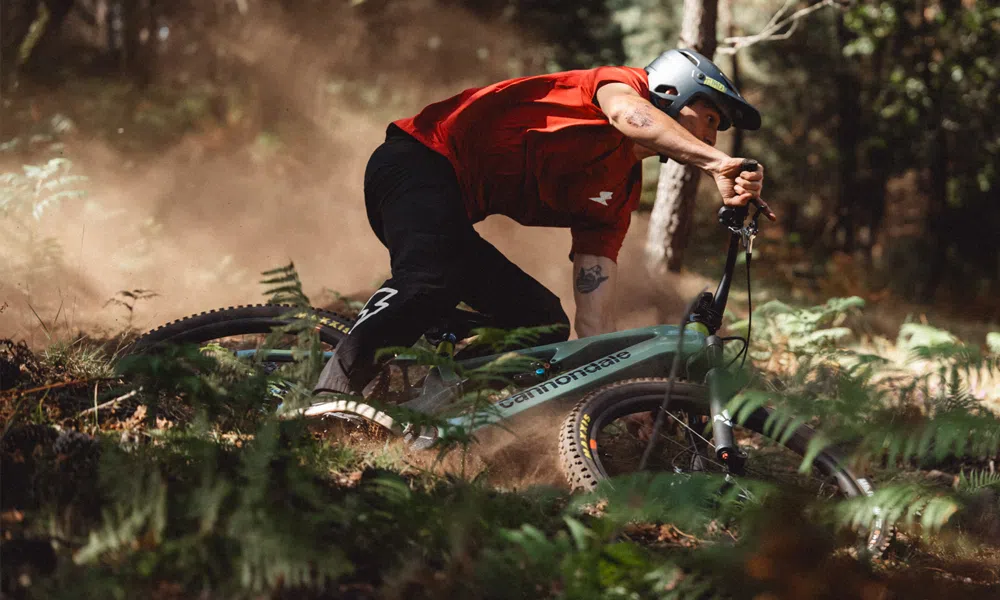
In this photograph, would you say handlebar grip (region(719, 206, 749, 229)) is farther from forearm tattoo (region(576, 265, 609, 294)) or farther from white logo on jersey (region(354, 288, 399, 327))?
white logo on jersey (region(354, 288, 399, 327))

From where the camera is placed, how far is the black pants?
11.3 feet

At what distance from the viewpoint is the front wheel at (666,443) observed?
3.31 metres

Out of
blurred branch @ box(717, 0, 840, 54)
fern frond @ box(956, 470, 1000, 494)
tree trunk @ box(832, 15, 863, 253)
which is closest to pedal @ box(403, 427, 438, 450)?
fern frond @ box(956, 470, 1000, 494)

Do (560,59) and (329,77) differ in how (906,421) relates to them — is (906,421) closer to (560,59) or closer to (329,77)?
(560,59)

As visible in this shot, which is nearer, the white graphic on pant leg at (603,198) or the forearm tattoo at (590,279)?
the white graphic on pant leg at (603,198)

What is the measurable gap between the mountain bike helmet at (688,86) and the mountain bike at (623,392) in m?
0.64

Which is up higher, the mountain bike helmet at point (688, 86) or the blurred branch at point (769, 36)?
the blurred branch at point (769, 36)

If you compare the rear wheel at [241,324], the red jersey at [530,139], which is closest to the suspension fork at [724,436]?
the red jersey at [530,139]

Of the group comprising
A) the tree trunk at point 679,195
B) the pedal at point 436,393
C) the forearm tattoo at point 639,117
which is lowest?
the pedal at point 436,393

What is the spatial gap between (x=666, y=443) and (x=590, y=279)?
37.4 inches

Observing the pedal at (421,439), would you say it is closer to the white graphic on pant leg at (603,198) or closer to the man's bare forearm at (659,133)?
the white graphic on pant leg at (603,198)

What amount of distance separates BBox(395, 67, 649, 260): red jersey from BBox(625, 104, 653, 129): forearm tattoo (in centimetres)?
23

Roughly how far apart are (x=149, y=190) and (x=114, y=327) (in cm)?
357

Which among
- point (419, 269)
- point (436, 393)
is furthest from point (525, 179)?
point (436, 393)
